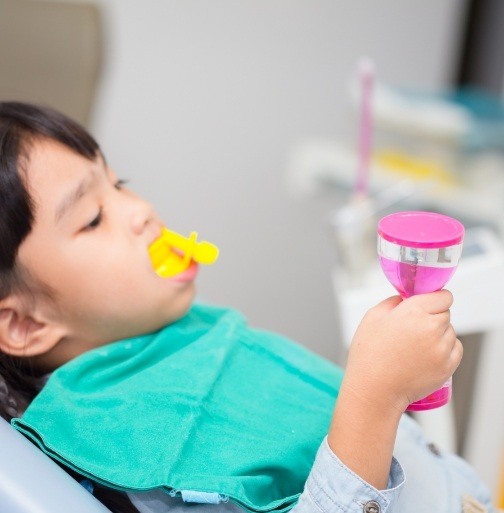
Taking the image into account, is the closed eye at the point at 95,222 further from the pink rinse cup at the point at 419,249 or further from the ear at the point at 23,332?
the pink rinse cup at the point at 419,249

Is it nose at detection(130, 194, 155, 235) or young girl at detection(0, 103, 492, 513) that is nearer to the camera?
young girl at detection(0, 103, 492, 513)

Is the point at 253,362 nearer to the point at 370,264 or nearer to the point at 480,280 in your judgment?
the point at 480,280

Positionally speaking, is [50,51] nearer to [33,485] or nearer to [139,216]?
[139,216]

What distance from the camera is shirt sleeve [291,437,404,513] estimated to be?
2.00 ft

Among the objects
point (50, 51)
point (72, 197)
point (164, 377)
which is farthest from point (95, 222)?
point (50, 51)

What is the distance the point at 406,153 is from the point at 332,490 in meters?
1.23

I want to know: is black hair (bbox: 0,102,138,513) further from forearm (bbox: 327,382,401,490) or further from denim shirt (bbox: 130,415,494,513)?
forearm (bbox: 327,382,401,490)

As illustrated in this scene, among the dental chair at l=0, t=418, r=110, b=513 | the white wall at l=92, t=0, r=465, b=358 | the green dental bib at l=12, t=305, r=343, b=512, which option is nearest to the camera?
the dental chair at l=0, t=418, r=110, b=513

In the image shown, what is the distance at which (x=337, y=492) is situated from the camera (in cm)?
61

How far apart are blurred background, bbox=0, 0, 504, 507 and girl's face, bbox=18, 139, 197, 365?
0.44 m

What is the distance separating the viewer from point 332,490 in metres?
0.61

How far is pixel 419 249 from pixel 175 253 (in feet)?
1.12

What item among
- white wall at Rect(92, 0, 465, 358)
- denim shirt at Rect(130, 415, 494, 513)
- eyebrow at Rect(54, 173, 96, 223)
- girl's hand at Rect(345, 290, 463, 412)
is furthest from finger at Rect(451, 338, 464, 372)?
white wall at Rect(92, 0, 465, 358)

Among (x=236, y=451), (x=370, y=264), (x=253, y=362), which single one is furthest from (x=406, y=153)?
(x=236, y=451)
